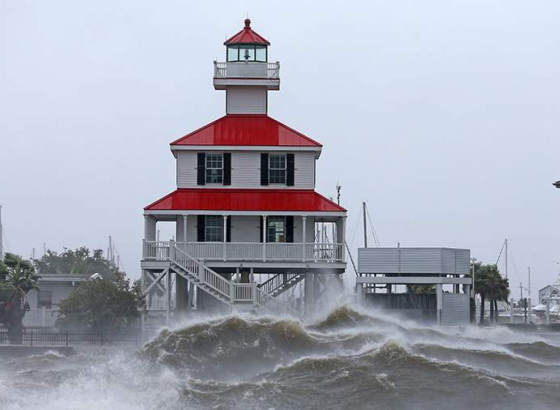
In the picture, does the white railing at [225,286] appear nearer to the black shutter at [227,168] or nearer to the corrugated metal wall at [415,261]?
the black shutter at [227,168]

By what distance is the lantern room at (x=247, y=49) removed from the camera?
187ft

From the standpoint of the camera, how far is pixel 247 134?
5509 cm

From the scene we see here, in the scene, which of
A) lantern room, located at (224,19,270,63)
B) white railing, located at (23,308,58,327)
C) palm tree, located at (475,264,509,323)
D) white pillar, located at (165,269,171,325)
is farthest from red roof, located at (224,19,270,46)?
palm tree, located at (475,264,509,323)

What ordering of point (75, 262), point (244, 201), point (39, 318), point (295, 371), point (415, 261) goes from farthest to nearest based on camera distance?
point (75, 262)
point (39, 318)
point (415, 261)
point (244, 201)
point (295, 371)

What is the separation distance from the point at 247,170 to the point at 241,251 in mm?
4349

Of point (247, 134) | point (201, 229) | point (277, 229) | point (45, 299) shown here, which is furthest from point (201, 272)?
point (45, 299)

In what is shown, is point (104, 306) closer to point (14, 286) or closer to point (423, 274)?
point (14, 286)

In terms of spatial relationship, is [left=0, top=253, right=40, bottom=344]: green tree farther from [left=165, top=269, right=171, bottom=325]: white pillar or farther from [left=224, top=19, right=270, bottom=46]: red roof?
[left=224, top=19, right=270, bottom=46]: red roof

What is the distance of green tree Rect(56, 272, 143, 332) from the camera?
53156mm

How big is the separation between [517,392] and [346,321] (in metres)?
16.4

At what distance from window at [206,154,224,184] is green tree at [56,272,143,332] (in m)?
6.20

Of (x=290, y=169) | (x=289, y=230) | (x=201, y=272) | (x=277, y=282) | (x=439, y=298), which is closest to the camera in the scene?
(x=201, y=272)

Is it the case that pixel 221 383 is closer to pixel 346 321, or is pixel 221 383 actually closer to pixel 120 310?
pixel 346 321

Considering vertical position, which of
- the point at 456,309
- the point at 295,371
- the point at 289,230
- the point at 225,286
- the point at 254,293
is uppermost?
the point at 289,230
